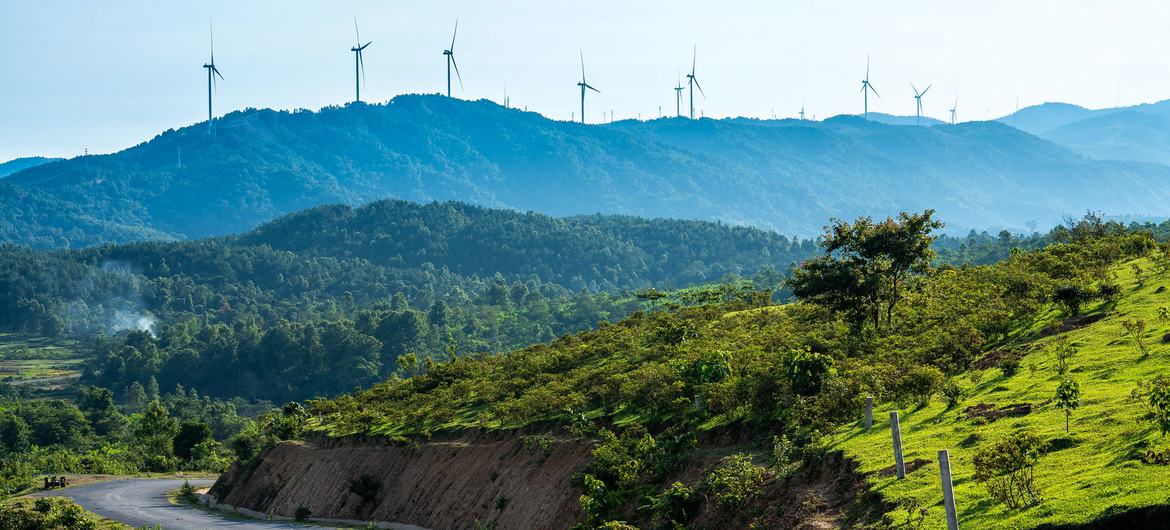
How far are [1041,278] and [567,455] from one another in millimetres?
22061

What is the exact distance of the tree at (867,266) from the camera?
187ft

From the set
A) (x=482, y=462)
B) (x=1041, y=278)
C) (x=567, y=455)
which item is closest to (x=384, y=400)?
(x=482, y=462)

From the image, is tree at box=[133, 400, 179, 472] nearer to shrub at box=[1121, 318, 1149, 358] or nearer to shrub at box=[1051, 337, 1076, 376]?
shrub at box=[1051, 337, 1076, 376]

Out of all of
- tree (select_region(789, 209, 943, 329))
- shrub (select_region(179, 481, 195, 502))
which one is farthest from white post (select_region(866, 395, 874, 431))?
shrub (select_region(179, 481, 195, 502))

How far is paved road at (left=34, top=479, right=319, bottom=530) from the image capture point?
6694cm

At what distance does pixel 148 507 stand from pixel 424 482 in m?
25.9

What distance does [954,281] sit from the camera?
212 feet

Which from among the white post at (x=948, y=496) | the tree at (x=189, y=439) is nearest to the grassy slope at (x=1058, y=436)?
the white post at (x=948, y=496)

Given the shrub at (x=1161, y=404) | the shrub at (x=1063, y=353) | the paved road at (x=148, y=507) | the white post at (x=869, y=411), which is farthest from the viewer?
the paved road at (x=148, y=507)

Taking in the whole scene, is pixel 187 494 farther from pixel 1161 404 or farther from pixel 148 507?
pixel 1161 404

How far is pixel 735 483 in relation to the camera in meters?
40.3

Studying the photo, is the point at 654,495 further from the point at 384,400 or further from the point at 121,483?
the point at 121,483

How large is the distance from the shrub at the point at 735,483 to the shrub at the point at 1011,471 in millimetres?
8456

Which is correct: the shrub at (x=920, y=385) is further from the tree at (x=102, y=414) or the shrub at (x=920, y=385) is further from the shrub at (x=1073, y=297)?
the tree at (x=102, y=414)
